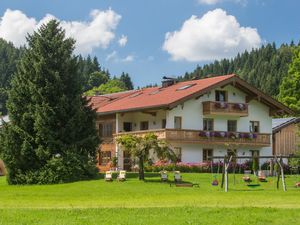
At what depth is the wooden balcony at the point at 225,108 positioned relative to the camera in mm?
47906

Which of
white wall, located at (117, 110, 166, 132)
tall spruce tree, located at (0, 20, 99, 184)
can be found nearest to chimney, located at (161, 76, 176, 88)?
white wall, located at (117, 110, 166, 132)

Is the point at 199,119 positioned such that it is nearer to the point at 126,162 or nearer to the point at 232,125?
the point at 232,125

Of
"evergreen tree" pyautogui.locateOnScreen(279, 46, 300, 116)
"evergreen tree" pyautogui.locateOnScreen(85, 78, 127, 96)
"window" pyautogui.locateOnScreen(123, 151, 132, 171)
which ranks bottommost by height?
"window" pyautogui.locateOnScreen(123, 151, 132, 171)

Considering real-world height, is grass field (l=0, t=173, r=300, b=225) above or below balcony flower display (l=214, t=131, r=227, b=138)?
below

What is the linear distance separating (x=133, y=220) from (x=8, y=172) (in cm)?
2264

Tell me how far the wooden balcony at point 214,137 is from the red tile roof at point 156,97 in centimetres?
218

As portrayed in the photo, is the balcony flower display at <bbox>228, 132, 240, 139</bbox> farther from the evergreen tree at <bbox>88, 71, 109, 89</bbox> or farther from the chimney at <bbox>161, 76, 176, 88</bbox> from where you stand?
the evergreen tree at <bbox>88, 71, 109, 89</bbox>

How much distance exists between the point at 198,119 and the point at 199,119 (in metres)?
0.11

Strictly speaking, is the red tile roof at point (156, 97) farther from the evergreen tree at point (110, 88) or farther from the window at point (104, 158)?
the evergreen tree at point (110, 88)

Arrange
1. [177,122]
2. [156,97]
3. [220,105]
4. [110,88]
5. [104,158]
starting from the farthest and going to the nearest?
[110,88]
[104,158]
[156,97]
[220,105]
[177,122]

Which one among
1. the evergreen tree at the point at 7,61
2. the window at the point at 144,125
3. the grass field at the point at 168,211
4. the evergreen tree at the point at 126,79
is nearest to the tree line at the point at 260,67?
the evergreen tree at the point at 126,79

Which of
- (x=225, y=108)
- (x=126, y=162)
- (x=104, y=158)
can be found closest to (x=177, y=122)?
(x=225, y=108)

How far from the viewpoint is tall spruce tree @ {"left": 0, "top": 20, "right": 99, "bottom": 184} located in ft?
116

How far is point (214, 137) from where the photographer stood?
156ft
